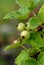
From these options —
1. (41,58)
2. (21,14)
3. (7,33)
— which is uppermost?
(7,33)

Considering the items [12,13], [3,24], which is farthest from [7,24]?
[12,13]

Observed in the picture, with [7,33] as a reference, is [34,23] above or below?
below

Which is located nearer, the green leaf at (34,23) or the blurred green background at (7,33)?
the green leaf at (34,23)

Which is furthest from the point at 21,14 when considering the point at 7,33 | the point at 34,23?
the point at 7,33

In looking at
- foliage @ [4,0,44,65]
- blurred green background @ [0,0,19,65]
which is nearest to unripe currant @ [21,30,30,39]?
foliage @ [4,0,44,65]

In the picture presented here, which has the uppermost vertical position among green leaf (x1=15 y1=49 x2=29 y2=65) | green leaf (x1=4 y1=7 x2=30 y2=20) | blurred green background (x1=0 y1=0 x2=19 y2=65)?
blurred green background (x1=0 y1=0 x2=19 y2=65)

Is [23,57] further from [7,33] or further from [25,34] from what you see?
[7,33]

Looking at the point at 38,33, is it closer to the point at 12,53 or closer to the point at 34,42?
the point at 34,42

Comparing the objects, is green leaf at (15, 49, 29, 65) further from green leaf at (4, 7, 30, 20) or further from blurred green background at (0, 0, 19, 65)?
blurred green background at (0, 0, 19, 65)

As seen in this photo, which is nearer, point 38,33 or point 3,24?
point 38,33

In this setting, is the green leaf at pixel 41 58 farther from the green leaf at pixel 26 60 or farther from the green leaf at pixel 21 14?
the green leaf at pixel 21 14

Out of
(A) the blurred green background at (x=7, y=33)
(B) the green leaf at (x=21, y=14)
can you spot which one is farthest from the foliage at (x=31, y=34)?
(A) the blurred green background at (x=7, y=33)
